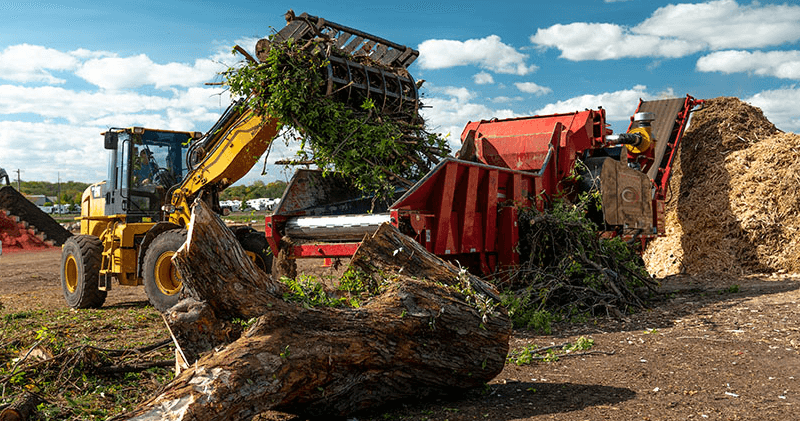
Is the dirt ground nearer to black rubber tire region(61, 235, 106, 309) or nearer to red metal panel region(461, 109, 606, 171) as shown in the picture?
red metal panel region(461, 109, 606, 171)

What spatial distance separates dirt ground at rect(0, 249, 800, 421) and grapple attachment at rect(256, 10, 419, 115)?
3.22 m

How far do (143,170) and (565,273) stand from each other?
6.69 meters

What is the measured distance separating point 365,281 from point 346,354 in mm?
751

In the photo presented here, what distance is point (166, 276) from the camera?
346 inches

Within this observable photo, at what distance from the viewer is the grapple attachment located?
7414 mm

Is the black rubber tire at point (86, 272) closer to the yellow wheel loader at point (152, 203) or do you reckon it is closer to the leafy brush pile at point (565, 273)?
the yellow wheel loader at point (152, 203)

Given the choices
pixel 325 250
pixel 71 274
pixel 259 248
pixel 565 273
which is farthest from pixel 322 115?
pixel 71 274

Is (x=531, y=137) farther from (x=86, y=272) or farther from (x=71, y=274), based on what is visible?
(x=71, y=274)

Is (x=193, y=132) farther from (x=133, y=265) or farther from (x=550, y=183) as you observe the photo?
(x=550, y=183)

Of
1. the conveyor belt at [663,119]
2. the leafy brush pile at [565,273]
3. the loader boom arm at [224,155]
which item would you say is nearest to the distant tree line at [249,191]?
the loader boom arm at [224,155]

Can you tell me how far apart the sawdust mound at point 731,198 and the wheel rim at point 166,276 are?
8.72 m

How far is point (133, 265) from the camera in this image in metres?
9.88

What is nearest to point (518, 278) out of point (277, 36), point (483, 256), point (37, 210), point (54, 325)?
point (483, 256)

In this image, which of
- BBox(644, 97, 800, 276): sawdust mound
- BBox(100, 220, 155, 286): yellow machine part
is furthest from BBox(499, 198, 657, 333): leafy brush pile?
BBox(100, 220, 155, 286): yellow machine part
